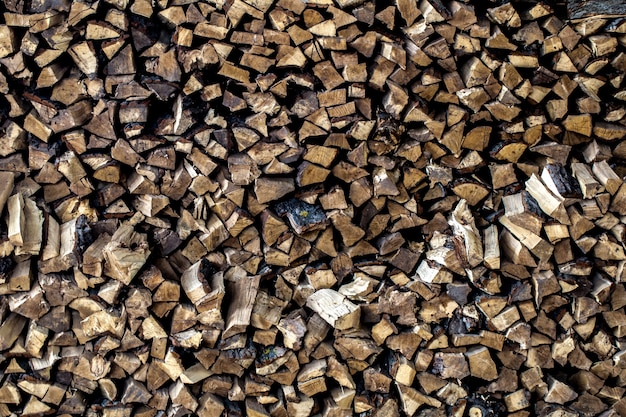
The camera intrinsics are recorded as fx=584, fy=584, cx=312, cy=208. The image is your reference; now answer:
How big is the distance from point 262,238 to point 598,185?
137cm

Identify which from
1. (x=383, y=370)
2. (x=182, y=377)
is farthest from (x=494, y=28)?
Result: (x=182, y=377)

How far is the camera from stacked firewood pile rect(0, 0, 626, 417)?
7.43 ft

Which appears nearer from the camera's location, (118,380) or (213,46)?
(213,46)

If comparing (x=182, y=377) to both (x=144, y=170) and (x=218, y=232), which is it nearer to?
(x=218, y=232)

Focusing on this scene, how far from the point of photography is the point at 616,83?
2.39 m

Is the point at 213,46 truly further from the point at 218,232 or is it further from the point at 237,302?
the point at 237,302

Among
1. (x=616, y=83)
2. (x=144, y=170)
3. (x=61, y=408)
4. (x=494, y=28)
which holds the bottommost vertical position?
(x=61, y=408)

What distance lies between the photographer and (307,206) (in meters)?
2.36

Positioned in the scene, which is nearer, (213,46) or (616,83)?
(213,46)

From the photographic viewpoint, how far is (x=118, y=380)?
7.98ft

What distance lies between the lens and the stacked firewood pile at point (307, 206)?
2264 millimetres

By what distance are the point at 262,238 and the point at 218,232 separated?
18 centimetres

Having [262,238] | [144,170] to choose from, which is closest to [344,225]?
[262,238]

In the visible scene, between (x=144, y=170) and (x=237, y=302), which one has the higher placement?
(x=144, y=170)
